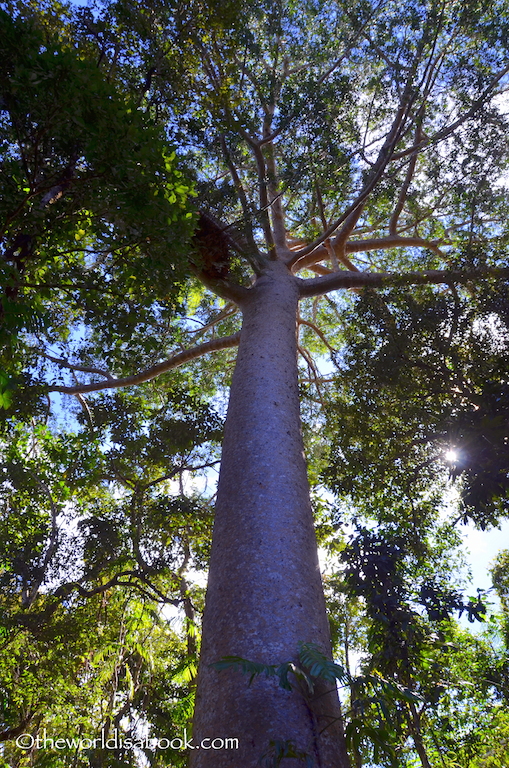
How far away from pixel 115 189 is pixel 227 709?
2948 mm

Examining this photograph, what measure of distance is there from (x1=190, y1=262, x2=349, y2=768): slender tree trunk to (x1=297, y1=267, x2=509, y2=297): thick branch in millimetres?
2281

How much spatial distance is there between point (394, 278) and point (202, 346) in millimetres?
2640

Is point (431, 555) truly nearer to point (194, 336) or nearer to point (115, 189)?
point (115, 189)

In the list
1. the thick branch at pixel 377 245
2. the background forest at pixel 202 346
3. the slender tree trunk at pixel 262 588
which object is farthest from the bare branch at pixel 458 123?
the slender tree trunk at pixel 262 588

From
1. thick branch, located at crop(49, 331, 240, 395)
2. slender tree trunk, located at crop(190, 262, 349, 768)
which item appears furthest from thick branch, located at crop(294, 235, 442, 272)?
slender tree trunk, located at crop(190, 262, 349, 768)

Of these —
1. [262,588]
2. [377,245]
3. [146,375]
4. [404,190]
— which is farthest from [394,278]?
[262,588]

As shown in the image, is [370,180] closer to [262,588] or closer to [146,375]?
[146,375]

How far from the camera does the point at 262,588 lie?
238cm

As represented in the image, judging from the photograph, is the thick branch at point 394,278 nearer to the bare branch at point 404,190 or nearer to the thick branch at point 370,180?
the thick branch at point 370,180

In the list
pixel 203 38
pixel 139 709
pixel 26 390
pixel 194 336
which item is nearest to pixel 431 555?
pixel 139 709

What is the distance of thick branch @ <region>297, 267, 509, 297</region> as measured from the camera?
201 inches

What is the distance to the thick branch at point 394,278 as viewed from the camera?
16.7ft

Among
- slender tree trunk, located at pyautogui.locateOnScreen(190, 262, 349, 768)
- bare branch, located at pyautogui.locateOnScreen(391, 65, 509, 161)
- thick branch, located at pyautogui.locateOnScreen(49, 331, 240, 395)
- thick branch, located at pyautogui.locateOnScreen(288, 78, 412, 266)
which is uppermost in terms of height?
bare branch, located at pyautogui.locateOnScreen(391, 65, 509, 161)

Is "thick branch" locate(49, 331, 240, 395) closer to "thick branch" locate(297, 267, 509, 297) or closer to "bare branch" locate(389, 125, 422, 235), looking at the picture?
"thick branch" locate(297, 267, 509, 297)
